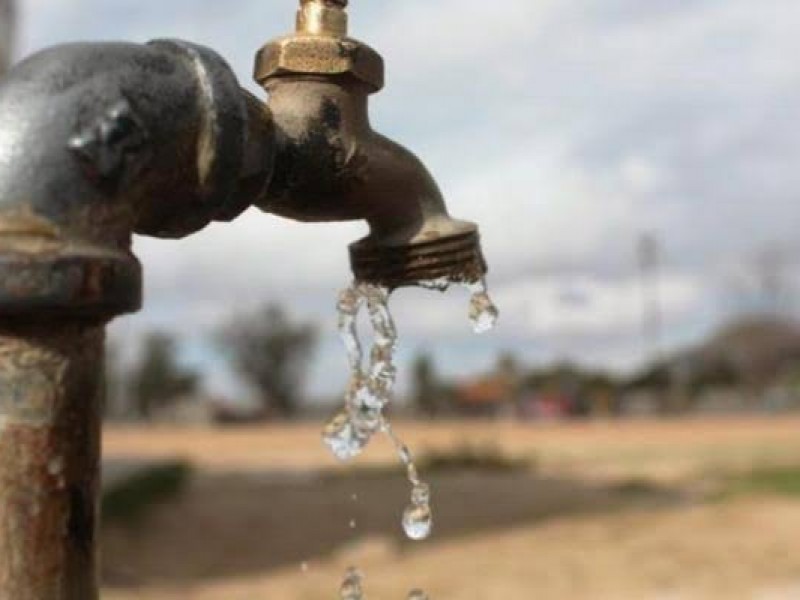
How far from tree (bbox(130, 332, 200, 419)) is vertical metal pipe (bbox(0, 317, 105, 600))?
44615mm

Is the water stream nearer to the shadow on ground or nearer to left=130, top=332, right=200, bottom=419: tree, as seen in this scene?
the shadow on ground

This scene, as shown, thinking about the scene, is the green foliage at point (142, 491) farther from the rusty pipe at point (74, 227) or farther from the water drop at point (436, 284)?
the rusty pipe at point (74, 227)

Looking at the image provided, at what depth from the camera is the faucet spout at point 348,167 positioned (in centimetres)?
115

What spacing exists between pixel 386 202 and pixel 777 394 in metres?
41.9

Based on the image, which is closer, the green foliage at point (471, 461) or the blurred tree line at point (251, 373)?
the green foliage at point (471, 461)

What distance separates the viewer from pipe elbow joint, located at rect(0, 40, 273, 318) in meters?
0.86

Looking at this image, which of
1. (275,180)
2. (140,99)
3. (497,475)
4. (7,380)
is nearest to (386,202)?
(275,180)

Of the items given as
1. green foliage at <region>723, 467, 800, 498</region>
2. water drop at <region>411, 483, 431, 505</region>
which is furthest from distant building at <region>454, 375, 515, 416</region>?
water drop at <region>411, 483, 431, 505</region>

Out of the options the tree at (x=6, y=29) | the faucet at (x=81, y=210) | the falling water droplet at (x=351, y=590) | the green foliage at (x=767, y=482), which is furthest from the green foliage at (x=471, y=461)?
the faucet at (x=81, y=210)

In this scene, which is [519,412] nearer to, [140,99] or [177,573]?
[177,573]

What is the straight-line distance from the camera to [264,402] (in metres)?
44.8

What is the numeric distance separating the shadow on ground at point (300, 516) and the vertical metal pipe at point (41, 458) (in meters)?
6.51

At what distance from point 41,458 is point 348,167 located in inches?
16.9

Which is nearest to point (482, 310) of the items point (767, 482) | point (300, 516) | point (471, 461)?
point (300, 516)
